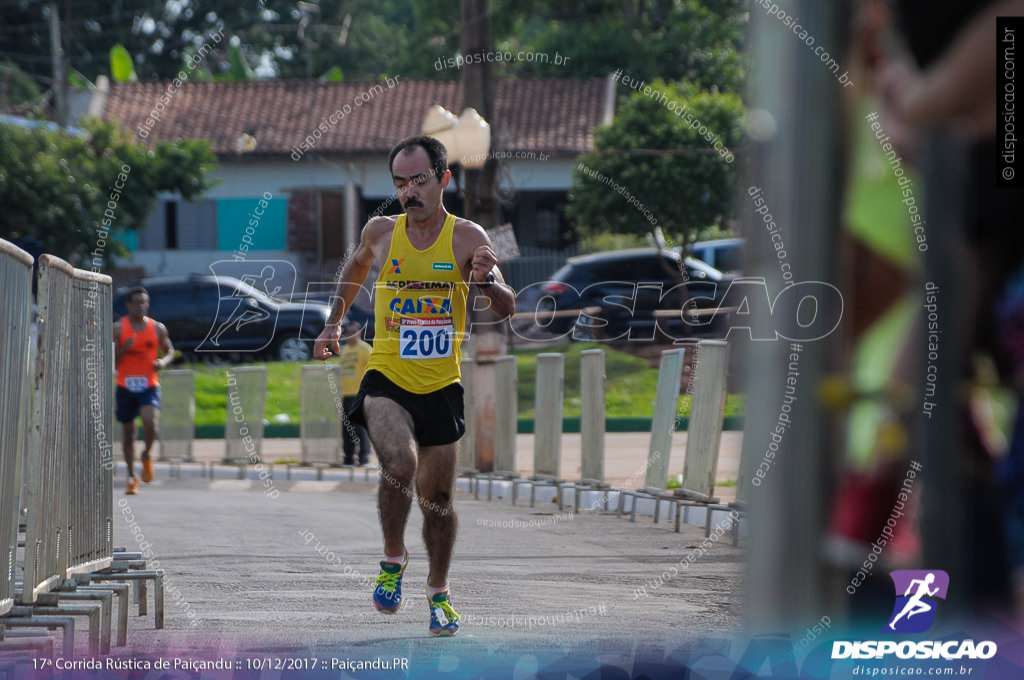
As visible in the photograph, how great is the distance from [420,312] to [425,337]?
96mm

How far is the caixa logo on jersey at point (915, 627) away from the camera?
2.38m

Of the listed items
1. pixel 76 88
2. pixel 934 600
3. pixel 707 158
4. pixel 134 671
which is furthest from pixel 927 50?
pixel 76 88

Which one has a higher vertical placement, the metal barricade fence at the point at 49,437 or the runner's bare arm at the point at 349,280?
the runner's bare arm at the point at 349,280

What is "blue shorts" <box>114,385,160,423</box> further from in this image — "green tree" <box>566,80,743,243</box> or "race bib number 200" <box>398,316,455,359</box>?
"race bib number 200" <box>398,316,455,359</box>

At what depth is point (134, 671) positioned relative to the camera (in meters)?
3.85

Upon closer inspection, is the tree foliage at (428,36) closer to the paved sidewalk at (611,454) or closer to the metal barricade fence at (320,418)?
the paved sidewalk at (611,454)

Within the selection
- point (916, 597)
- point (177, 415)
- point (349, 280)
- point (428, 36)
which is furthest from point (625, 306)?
point (177, 415)

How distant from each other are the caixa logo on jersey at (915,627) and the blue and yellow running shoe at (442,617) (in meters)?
2.30

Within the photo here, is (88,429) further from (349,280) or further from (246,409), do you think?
(246,409)

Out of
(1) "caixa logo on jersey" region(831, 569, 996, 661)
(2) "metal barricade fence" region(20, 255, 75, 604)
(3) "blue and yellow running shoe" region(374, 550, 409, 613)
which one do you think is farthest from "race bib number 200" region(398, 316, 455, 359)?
(1) "caixa logo on jersey" region(831, 569, 996, 661)

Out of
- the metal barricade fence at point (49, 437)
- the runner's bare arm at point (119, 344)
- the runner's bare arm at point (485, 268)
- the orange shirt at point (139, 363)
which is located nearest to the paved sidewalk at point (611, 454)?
the runner's bare arm at point (485, 268)

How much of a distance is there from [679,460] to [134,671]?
340 inches

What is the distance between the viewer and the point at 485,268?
5055 millimetres

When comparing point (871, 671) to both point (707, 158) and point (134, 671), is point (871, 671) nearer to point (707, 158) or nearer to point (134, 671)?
point (134, 671)
